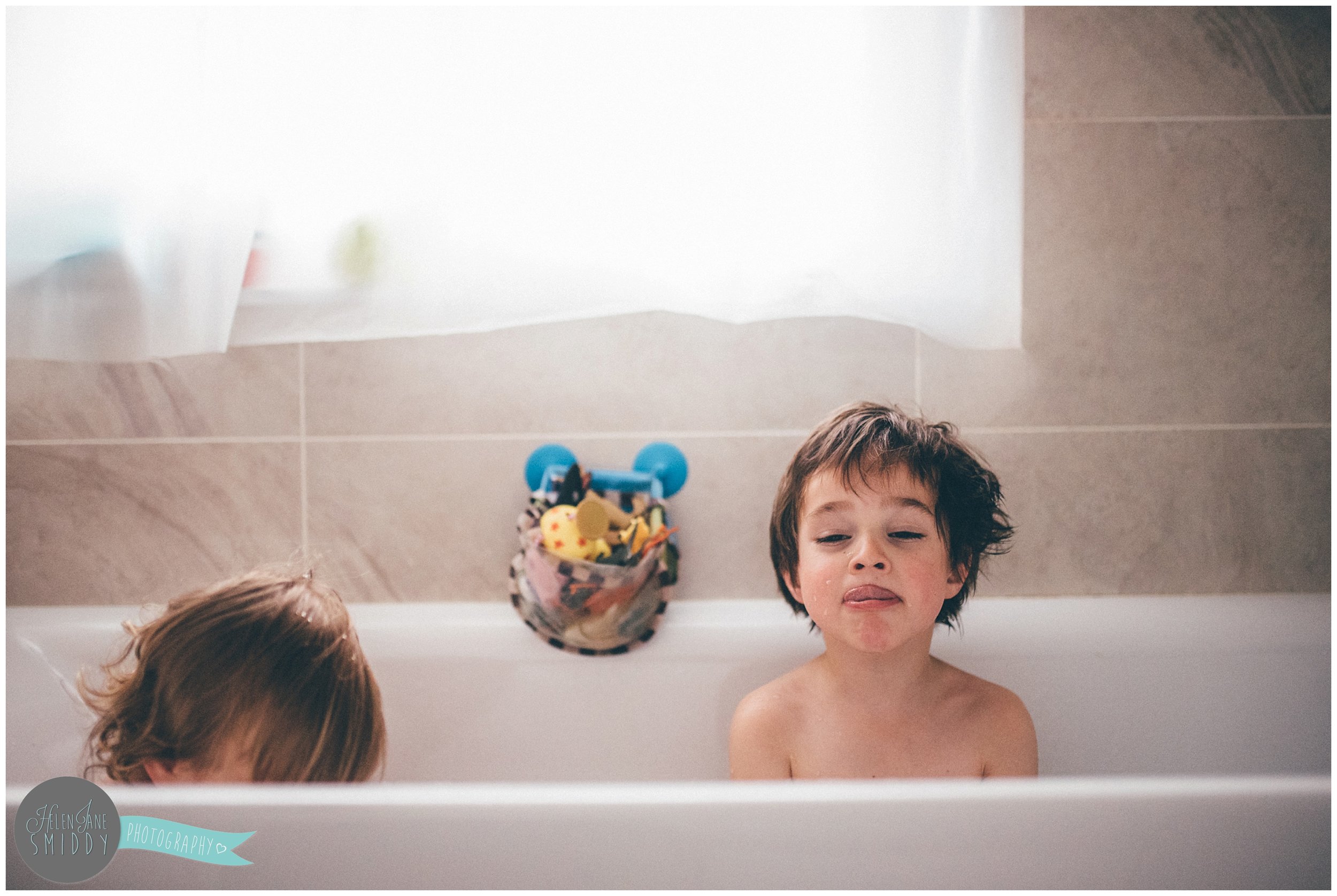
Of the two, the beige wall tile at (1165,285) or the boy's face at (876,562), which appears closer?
the boy's face at (876,562)

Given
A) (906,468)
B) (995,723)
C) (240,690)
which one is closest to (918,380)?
(906,468)

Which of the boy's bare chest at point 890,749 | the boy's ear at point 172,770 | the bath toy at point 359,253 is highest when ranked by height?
the bath toy at point 359,253

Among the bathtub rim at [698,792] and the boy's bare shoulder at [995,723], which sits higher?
the bathtub rim at [698,792]

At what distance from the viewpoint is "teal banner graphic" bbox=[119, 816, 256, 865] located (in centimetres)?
53

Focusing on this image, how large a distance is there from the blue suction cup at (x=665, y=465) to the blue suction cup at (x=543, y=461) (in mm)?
100

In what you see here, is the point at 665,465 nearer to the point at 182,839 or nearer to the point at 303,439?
the point at 303,439

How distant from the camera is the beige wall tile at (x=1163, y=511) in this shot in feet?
3.97

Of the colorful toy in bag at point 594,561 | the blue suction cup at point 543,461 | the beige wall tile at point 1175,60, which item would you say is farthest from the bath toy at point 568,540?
the beige wall tile at point 1175,60

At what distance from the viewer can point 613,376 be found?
3.95 feet

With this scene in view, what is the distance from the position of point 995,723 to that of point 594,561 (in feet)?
1.64

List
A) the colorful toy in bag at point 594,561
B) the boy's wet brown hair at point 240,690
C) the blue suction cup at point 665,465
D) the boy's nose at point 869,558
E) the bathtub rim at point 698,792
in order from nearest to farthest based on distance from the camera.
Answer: the bathtub rim at point 698,792 < the boy's wet brown hair at point 240,690 < the boy's nose at point 869,558 < the colorful toy in bag at point 594,561 < the blue suction cup at point 665,465

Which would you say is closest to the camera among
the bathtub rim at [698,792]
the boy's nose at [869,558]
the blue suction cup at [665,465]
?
Result: the bathtub rim at [698,792]

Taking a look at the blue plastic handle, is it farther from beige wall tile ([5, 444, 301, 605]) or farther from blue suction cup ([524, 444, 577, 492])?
beige wall tile ([5, 444, 301, 605])

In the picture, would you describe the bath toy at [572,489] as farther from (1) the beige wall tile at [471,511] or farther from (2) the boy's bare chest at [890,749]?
(2) the boy's bare chest at [890,749]
